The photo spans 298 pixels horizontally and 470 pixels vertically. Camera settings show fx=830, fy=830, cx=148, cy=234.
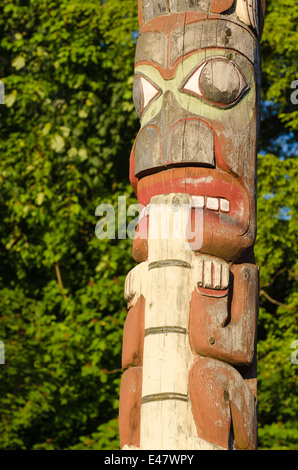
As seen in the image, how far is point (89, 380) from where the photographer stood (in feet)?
36.4

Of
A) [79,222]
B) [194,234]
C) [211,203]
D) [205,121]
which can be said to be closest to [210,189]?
[211,203]

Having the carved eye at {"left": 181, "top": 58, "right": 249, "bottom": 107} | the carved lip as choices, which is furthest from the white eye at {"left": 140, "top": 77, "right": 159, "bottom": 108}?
the carved lip

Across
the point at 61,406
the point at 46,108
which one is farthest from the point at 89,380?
the point at 46,108

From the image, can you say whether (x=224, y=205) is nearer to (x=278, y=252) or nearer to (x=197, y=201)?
(x=197, y=201)

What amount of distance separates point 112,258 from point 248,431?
5.95m

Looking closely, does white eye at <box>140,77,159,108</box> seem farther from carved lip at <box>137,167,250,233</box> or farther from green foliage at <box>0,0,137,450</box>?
green foliage at <box>0,0,137,450</box>

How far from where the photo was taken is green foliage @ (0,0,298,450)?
10.6m

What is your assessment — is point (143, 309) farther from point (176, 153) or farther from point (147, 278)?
point (176, 153)

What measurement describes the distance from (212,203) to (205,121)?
0.59 m

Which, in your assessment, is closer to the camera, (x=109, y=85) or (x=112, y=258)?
(x=112, y=258)

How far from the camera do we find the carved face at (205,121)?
5.77 metres

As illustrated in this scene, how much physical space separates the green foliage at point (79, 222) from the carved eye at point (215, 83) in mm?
4735

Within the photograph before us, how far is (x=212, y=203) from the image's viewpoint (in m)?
5.78

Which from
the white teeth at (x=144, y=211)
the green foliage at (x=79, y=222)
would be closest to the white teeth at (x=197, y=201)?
the white teeth at (x=144, y=211)
